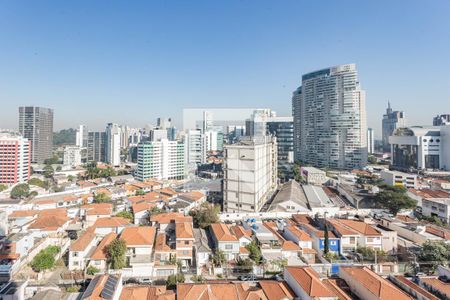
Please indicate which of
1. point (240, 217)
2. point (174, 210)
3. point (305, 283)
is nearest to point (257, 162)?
point (240, 217)

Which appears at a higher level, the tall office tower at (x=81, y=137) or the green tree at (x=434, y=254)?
the tall office tower at (x=81, y=137)

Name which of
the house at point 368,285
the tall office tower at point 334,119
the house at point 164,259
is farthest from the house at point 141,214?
the tall office tower at point 334,119

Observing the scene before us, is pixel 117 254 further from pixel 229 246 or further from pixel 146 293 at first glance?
pixel 229 246

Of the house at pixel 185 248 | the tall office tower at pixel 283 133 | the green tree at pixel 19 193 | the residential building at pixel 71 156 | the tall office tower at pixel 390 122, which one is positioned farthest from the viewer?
the tall office tower at pixel 390 122

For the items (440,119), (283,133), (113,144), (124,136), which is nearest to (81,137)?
(124,136)

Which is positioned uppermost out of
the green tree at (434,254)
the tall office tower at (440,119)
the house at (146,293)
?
the tall office tower at (440,119)

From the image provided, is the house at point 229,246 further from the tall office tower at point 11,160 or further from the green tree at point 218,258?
the tall office tower at point 11,160

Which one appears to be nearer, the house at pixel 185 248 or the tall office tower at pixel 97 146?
the house at pixel 185 248
